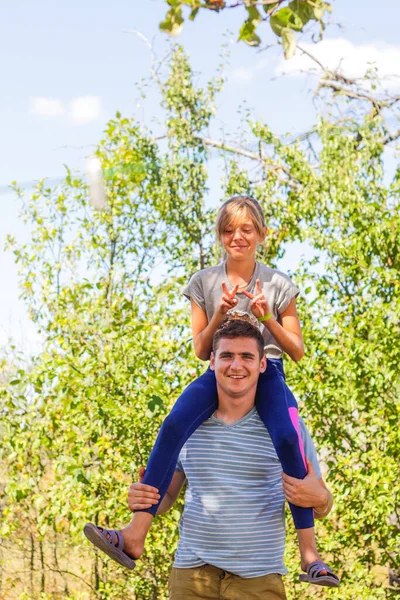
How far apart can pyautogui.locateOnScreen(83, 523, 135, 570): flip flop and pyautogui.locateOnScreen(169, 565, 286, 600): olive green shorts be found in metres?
0.18

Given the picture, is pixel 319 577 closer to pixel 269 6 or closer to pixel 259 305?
pixel 259 305

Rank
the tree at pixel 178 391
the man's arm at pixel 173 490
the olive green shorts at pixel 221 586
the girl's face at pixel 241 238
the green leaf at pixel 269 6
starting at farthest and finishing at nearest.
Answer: the tree at pixel 178 391, the girl's face at pixel 241 238, the man's arm at pixel 173 490, the olive green shorts at pixel 221 586, the green leaf at pixel 269 6

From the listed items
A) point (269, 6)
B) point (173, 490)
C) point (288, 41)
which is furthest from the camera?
point (173, 490)

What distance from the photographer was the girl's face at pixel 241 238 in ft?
9.24

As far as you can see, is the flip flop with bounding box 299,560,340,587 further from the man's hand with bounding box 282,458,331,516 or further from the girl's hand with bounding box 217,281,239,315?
the girl's hand with bounding box 217,281,239,315

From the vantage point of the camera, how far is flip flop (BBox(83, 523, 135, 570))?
2469mm

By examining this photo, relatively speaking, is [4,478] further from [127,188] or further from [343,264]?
[343,264]

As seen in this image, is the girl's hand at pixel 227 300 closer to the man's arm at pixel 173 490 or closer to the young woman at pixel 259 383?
the young woman at pixel 259 383

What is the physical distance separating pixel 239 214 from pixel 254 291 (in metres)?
0.27

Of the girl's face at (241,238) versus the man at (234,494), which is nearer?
the man at (234,494)

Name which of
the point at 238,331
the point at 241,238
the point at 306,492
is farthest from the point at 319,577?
the point at 241,238

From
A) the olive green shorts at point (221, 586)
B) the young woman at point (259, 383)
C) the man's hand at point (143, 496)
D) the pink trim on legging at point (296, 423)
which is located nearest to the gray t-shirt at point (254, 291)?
the young woman at point (259, 383)

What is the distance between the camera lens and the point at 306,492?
99.2 inches

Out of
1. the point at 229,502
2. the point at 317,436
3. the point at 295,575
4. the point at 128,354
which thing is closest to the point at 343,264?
the point at 317,436
